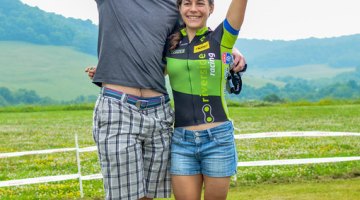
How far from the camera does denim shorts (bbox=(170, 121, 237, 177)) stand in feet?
15.0

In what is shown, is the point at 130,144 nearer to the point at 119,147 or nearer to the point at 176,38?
the point at 119,147

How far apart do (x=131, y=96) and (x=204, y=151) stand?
692 mm

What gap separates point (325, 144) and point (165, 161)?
1457cm

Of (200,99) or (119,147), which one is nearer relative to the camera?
(119,147)

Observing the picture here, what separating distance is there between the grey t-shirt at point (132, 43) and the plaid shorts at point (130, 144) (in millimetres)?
164

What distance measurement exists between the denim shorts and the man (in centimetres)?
10

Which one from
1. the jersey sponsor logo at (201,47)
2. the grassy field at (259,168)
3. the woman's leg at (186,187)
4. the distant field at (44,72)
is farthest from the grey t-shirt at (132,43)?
the distant field at (44,72)

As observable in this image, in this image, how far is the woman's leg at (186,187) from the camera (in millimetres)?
4629

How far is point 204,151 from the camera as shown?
4.60 m

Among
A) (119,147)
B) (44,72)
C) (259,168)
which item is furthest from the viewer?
(44,72)

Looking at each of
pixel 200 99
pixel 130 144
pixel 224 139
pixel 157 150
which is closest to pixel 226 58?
pixel 200 99

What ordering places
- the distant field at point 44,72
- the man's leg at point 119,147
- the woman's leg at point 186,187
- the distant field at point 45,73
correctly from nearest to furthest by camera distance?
the man's leg at point 119,147, the woman's leg at point 186,187, the distant field at point 44,72, the distant field at point 45,73

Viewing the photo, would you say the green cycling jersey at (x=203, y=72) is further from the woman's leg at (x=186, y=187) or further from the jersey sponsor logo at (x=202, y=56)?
the woman's leg at (x=186, y=187)

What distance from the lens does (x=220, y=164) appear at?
4598 millimetres
